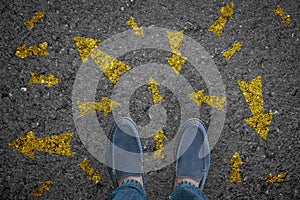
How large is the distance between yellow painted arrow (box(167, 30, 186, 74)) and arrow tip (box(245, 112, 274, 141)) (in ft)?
2.19

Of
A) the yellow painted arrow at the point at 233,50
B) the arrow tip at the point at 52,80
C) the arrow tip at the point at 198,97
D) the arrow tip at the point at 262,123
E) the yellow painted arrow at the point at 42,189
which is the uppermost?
the yellow painted arrow at the point at 233,50

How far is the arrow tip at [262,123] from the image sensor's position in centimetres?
226

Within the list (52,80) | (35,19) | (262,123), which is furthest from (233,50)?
(35,19)

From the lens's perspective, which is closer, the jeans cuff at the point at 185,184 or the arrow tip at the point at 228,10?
the jeans cuff at the point at 185,184

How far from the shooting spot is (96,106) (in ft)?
7.23

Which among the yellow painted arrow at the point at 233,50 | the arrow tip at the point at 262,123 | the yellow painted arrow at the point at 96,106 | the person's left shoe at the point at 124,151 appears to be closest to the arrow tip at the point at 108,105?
the yellow painted arrow at the point at 96,106

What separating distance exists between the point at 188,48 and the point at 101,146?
3.11ft

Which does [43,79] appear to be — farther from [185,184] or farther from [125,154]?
[185,184]

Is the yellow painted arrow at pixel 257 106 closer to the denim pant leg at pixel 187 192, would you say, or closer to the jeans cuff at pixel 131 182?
the denim pant leg at pixel 187 192

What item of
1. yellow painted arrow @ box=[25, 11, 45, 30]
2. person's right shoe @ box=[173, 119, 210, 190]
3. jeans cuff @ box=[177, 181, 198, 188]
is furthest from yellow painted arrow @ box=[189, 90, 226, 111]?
yellow painted arrow @ box=[25, 11, 45, 30]

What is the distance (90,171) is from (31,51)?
955 mm

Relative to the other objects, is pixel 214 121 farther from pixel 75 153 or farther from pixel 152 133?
pixel 75 153

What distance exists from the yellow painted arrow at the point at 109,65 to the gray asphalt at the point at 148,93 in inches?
1.8

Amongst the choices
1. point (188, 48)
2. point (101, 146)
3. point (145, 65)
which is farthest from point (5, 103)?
point (188, 48)
